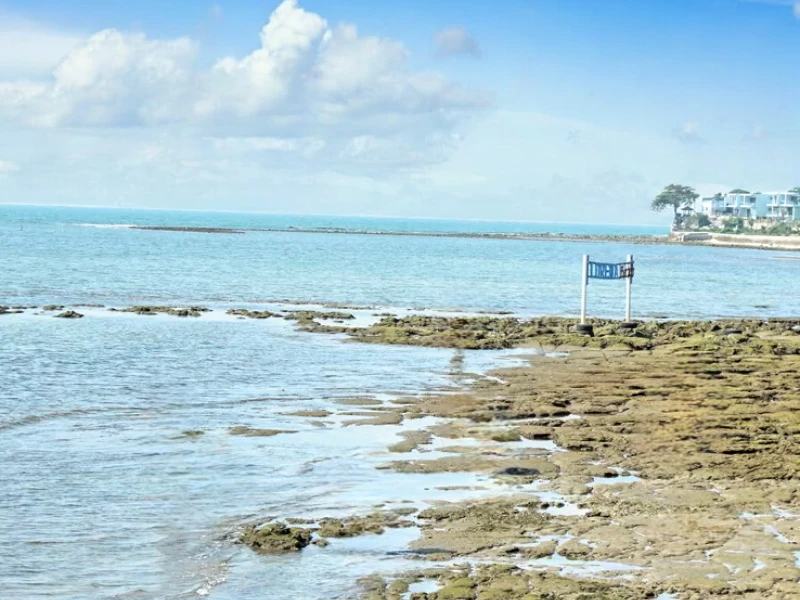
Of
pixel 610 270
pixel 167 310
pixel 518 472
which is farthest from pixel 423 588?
pixel 167 310

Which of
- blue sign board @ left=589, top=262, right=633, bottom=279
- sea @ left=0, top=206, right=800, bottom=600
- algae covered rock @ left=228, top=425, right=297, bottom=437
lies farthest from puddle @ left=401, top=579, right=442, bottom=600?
blue sign board @ left=589, top=262, right=633, bottom=279

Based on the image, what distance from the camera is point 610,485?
631 inches

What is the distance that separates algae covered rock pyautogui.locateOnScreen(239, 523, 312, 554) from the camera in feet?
43.0

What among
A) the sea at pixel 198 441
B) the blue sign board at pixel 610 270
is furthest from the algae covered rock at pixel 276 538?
the blue sign board at pixel 610 270

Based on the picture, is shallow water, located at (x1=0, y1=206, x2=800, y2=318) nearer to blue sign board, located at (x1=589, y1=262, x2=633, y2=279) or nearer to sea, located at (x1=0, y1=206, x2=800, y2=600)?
sea, located at (x1=0, y1=206, x2=800, y2=600)

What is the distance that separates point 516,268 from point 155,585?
84241 mm

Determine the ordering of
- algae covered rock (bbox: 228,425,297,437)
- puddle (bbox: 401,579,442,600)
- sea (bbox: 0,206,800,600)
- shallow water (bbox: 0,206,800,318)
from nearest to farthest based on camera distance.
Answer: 1. puddle (bbox: 401,579,442,600)
2. sea (bbox: 0,206,800,600)
3. algae covered rock (bbox: 228,425,297,437)
4. shallow water (bbox: 0,206,800,318)

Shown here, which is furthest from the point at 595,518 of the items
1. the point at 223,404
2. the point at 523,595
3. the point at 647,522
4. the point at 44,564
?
the point at 223,404

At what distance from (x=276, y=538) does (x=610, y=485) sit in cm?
511

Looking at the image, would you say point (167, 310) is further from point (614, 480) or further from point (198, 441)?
point (614, 480)

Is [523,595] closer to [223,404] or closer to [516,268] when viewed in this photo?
[223,404]

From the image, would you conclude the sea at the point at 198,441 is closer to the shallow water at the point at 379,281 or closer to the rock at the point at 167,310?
the shallow water at the point at 379,281

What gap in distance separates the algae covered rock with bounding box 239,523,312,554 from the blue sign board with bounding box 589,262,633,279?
1078 inches

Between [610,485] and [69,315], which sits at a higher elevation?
[610,485]
